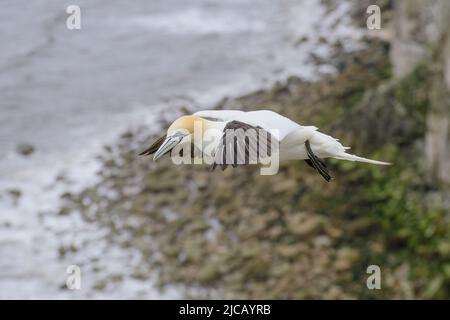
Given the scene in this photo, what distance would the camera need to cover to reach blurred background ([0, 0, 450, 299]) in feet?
47.8

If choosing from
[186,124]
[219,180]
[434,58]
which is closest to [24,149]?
[219,180]

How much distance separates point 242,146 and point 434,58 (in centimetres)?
1357

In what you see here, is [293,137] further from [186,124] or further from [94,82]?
[94,82]

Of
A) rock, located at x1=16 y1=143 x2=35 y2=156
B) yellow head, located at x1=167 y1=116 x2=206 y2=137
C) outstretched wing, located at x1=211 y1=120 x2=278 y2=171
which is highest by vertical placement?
rock, located at x1=16 y1=143 x2=35 y2=156

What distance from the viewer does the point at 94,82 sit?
22.9 m

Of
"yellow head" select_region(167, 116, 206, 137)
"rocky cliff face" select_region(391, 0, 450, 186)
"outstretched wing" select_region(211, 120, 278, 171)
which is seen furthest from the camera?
"rocky cliff face" select_region(391, 0, 450, 186)

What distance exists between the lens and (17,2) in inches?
928

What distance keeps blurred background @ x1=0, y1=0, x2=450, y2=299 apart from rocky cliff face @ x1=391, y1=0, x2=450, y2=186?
0.04 metres

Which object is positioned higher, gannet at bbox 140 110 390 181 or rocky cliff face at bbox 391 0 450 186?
rocky cliff face at bbox 391 0 450 186

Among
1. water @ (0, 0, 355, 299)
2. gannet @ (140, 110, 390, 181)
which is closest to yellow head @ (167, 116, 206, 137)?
gannet @ (140, 110, 390, 181)

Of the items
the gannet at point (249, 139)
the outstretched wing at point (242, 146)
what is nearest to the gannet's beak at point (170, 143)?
the gannet at point (249, 139)

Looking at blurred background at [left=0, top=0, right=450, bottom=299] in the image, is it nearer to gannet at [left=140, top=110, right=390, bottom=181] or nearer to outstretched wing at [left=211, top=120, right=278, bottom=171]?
gannet at [left=140, top=110, right=390, bottom=181]

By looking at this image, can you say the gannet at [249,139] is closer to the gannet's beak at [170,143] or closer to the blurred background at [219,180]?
the gannet's beak at [170,143]
